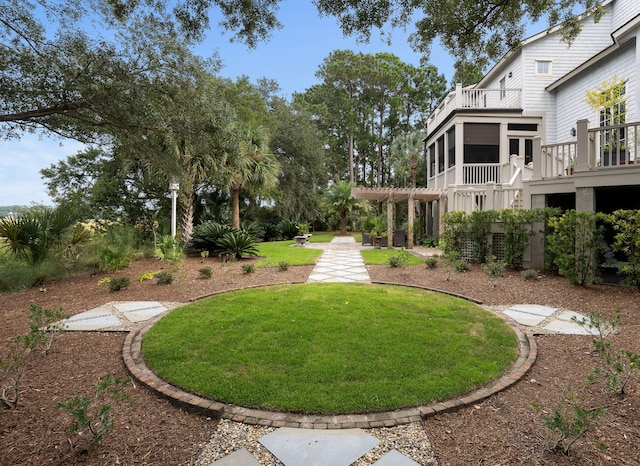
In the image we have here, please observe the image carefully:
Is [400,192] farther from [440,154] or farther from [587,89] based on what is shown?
[587,89]

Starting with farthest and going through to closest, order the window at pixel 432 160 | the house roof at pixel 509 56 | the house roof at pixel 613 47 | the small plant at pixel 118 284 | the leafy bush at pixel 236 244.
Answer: the window at pixel 432 160, the house roof at pixel 509 56, the leafy bush at pixel 236 244, the house roof at pixel 613 47, the small plant at pixel 118 284

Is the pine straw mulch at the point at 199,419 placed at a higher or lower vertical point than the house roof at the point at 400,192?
lower

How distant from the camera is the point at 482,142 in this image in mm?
14117

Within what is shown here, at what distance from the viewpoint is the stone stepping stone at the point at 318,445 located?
209 centimetres

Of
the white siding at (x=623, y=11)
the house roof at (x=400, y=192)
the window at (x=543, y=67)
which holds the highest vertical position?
the white siding at (x=623, y=11)

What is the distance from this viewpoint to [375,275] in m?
7.93

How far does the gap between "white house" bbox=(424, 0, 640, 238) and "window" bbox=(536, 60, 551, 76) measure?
0.12ft

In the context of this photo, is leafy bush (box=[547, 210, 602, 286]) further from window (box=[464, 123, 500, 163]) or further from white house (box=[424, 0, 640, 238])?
window (box=[464, 123, 500, 163])

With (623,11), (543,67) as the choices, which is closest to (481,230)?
(543,67)

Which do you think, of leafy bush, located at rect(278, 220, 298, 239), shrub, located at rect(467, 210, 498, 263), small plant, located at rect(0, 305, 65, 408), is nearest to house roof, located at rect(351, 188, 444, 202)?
shrub, located at rect(467, 210, 498, 263)

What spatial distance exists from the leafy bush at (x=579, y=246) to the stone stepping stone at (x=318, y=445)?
5.94 meters

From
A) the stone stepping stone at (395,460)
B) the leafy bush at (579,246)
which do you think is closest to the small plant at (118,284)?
the stone stepping stone at (395,460)

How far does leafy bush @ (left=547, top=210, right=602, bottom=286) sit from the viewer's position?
615 cm

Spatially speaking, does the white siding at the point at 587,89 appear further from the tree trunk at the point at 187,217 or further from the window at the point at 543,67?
the tree trunk at the point at 187,217
